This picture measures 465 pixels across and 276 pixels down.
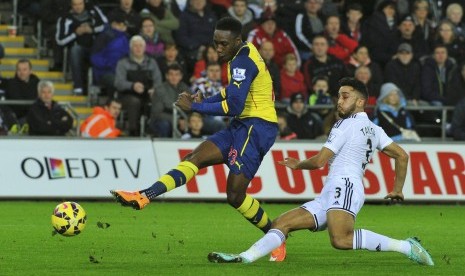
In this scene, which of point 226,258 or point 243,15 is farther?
point 243,15

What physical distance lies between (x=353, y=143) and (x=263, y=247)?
1.30m

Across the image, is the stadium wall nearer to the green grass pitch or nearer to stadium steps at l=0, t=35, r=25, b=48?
the green grass pitch

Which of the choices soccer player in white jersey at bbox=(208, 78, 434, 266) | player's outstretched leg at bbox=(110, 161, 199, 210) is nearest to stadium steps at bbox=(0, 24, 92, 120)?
player's outstretched leg at bbox=(110, 161, 199, 210)

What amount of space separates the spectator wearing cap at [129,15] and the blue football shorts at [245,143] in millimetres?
10810

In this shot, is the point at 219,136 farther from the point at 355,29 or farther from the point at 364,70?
the point at 355,29

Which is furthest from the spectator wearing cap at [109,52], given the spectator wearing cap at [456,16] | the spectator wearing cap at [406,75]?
the spectator wearing cap at [456,16]

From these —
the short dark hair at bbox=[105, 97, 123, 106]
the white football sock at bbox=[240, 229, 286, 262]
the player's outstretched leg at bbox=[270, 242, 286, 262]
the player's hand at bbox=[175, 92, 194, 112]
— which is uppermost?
the player's hand at bbox=[175, 92, 194, 112]

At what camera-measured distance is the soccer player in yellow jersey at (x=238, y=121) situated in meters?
13.3

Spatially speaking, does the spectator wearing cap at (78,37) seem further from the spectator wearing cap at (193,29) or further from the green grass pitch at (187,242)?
the green grass pitch at (187,242)

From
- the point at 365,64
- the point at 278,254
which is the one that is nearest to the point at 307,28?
the point at 365,64

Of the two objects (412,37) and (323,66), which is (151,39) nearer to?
(323,66)

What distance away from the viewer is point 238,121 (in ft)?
45.0

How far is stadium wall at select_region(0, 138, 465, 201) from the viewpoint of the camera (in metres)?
20.9

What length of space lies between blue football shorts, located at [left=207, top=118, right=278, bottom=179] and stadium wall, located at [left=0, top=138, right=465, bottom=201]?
745cm
